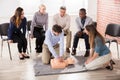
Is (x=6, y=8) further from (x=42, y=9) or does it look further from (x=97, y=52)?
(x=97, y=52)

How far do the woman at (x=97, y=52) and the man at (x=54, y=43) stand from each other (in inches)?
21.3

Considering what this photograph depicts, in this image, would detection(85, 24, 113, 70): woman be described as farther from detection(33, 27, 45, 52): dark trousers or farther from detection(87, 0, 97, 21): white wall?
detection(87, 0, 97, 21): white wall

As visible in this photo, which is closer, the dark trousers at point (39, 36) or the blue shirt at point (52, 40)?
the blue shirt at point (52, 40)

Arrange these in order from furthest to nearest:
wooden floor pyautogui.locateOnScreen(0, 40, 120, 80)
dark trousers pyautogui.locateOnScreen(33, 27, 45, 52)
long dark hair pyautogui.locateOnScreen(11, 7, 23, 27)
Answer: dark trousers pyautogui.locateOnScreen(33, 27, 45, 52)
long dark hair pyautogui.locateOnScreen(11, 7, 23, 27)
wooden floor pyautogui.locateOnScreen(0, 40, 120, 80)

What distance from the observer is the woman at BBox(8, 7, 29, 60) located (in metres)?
4.89

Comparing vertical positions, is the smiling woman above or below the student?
above

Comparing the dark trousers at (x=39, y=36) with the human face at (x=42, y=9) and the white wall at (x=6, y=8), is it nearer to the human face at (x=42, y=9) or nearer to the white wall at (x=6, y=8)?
the human face at (x=42, y=9)

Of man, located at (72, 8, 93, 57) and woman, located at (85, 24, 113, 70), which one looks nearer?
woman, located at (85, 24, 113, 70)

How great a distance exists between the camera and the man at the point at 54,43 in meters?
4.27

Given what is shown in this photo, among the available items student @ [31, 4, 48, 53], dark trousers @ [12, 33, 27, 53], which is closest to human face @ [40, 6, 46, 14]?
student @ [31, 4, 48, 53]

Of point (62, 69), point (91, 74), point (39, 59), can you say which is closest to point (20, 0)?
point (39, 59)

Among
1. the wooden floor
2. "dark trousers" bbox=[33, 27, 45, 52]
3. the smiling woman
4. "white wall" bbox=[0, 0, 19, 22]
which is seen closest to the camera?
the wooden floor

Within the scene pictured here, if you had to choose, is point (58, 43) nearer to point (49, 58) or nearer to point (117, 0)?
point (49, 58)

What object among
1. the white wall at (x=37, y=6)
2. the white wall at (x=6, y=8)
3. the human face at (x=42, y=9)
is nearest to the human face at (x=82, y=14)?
the human face at (x=42, y=9)
